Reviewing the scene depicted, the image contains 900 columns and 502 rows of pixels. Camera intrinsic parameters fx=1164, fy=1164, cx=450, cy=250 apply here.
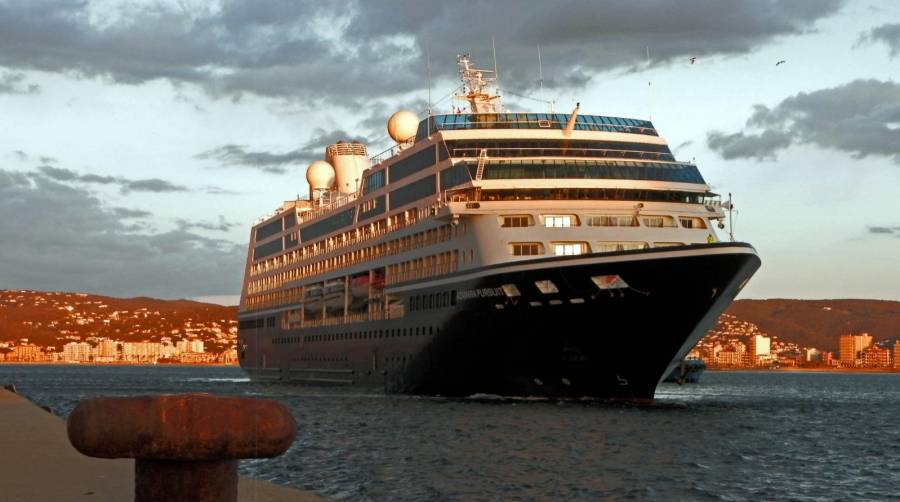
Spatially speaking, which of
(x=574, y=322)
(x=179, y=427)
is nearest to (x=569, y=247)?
(x=574, y=322)

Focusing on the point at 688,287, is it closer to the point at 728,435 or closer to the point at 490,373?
the point at 728,435

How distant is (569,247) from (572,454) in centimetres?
1638

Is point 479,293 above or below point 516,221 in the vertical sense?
below

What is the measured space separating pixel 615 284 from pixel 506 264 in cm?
488

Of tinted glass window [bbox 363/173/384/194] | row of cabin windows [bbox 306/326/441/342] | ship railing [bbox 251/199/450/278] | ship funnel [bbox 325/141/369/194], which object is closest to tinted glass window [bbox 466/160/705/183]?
ship railing [bbox 251/199/450/278]

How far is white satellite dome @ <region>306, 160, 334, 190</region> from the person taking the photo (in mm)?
82125

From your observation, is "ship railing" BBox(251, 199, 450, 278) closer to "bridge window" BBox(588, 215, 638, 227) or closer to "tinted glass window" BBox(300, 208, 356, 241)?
"tinted glass window" BBox(300, 208, 356, 241)

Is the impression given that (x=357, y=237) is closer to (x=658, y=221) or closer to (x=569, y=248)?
(x=569, y=248)

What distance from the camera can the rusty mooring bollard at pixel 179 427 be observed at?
7.96 meters

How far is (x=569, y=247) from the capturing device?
44.1m

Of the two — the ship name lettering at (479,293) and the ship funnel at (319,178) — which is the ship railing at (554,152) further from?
the ship funnel at (319,178)

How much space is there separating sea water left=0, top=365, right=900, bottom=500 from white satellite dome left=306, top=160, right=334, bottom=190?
36.9 m

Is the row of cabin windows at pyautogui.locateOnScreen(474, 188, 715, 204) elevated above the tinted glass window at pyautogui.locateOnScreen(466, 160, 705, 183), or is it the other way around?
the tinted glass window at pyautogui.locateOnScreen(466, 160, 705, 183)

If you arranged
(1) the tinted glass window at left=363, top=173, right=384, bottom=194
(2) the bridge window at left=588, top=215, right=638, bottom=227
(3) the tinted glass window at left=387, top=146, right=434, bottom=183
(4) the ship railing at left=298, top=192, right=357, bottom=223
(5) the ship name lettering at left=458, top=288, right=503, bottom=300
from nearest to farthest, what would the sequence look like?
(5) the ship name lettering at left=458, top=288, right=503, bottom=300 → (2) the bridge window at left=588, top=215, right=638, bottom=227 → (3) the tinted glass window at left=387, top=146, right=434, bottom=183 → (1) the tinted glass window at left=363, top=173, right=384, bottom=194 → (4) the ship railing at left=298, top=192, right=357, bottom=223
